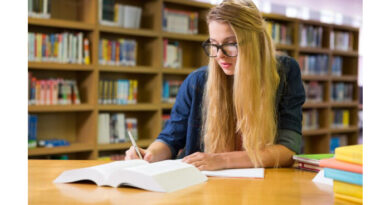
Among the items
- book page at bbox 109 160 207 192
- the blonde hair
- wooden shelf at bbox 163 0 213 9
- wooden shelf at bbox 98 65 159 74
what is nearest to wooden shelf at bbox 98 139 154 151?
wooden shelf at bbox 98 65 159 74

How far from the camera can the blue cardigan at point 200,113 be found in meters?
1.69

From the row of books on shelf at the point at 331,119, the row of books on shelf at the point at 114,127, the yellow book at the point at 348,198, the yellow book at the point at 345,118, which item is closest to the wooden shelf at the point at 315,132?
the row of books on shelf at the point at 331,119

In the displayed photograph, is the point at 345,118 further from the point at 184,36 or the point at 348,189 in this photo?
the point at 348,189

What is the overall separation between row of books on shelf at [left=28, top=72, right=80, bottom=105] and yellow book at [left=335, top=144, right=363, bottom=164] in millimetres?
2986

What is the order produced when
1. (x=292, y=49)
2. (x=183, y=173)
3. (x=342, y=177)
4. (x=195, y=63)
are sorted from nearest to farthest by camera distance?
1. (x=342, y=177)
2. (x=183, y=173)
3. (x=195, y=63)
4. (x=292, y=49)

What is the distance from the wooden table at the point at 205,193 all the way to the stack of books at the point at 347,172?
0.03 meters

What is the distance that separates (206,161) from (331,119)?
5191 millimetres

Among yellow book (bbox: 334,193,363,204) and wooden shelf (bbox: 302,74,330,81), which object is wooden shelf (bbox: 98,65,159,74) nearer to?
wooden shelf (bbox: 302,74,330,81)
